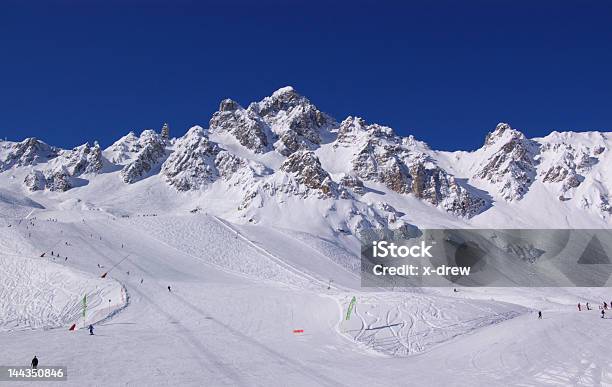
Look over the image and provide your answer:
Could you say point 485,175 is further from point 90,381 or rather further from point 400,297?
point 90,381

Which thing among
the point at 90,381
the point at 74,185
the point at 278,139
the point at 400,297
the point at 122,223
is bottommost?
the point at 90,381

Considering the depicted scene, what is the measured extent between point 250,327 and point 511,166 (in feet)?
517

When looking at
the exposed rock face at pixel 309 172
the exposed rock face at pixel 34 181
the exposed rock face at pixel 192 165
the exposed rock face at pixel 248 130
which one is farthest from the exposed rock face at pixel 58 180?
the exposed rock face at pixel 309 172

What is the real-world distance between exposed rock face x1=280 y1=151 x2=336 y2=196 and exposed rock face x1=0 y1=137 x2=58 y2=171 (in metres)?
105

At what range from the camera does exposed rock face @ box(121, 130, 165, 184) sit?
16000 centimetres

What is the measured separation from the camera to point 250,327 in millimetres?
36719

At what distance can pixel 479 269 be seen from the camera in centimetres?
9912

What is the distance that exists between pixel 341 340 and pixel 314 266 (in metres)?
41.1

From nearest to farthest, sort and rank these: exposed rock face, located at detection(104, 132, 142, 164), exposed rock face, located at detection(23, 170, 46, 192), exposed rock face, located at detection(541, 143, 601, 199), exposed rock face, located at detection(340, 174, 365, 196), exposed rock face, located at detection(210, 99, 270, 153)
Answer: exposed rock face, located at detection(340, 174, 365, 196)
exposed rock face, located at detection(23, 170, 46, 192)
exposed rock face, located at detection(541, 143, 601, 199)
exposed rock face, located at detection(104, 132, 142, 164)
exposed rock face, located at detection(210, 99, 270, 153)

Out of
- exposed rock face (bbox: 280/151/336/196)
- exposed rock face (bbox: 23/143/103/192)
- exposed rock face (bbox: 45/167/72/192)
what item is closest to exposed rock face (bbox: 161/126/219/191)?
exposed rock face (bbox: 23/143/103/192)

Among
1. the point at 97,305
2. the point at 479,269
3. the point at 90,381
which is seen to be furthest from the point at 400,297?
the point at 479,269

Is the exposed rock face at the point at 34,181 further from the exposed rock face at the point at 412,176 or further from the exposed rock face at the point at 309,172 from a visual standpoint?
the exposed rock face at the point at 412,176

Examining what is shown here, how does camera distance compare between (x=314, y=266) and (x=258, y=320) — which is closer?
(x=258, y=320)

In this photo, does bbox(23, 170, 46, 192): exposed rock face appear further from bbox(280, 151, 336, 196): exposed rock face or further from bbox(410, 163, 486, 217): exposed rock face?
bbox(410, 163, 486, 217): exposed rock face
